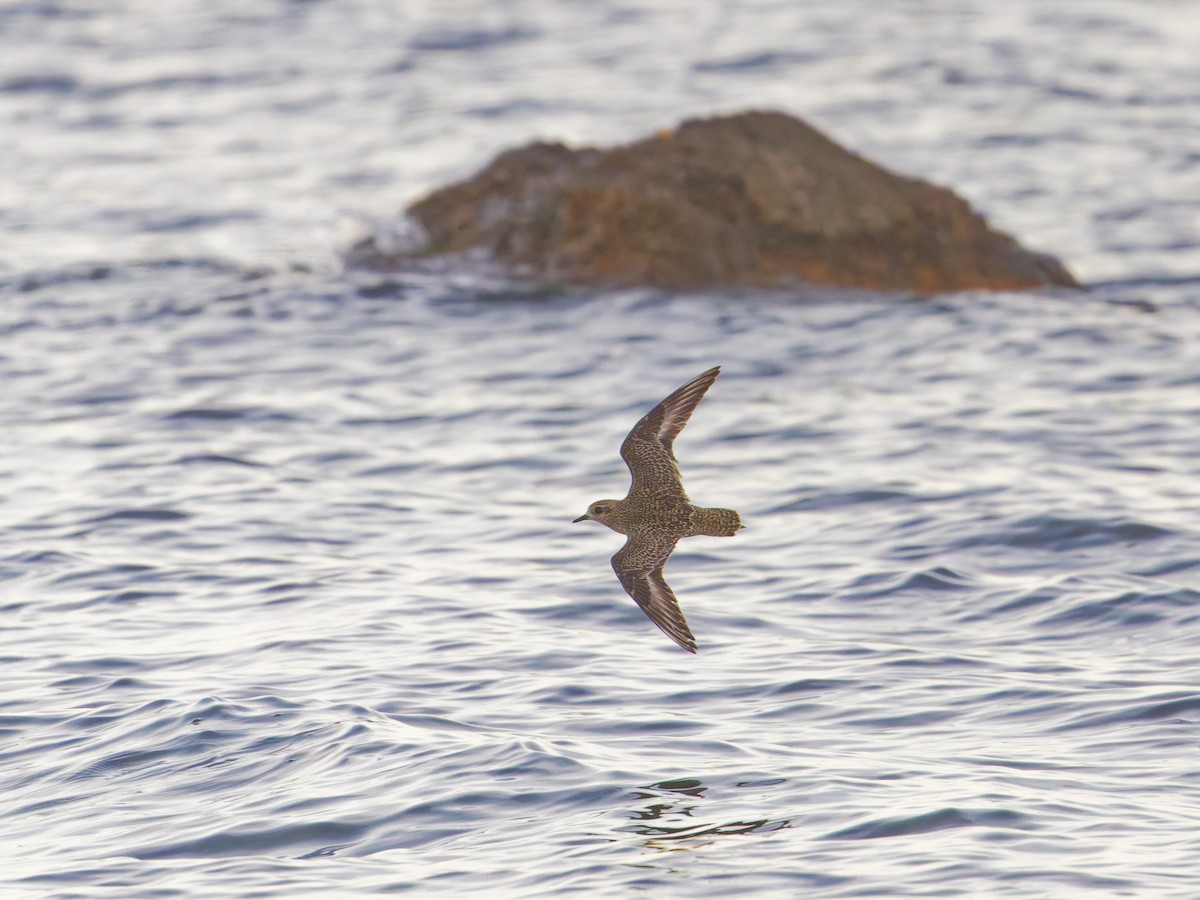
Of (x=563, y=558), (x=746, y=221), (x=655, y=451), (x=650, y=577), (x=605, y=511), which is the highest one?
(x=746, y=221)

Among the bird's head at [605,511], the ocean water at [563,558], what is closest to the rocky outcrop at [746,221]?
the ocean water at [563,558]

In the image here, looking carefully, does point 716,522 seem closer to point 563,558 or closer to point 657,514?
point 657,514

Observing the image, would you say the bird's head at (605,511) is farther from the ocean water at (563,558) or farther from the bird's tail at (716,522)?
the ocean water at (563,558)

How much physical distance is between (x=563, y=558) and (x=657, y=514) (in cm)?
226

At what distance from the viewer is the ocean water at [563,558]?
7094 mm

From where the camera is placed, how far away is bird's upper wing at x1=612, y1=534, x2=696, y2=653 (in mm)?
8062

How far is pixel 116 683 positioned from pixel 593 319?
7440 millimetres

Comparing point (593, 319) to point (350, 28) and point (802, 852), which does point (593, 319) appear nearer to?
point (802, 852)

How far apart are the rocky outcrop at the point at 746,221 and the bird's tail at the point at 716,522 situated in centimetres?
773

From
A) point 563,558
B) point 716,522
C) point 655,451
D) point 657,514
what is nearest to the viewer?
point 716,522

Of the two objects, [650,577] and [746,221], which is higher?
[746,221]

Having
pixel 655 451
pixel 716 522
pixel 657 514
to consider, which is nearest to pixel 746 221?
pixel 655 451

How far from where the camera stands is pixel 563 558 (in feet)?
35.7

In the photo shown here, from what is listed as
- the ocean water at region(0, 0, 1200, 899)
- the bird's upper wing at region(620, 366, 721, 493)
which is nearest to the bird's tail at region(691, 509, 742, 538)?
the bird's upper wing at region(620, 366, 721, 493)
